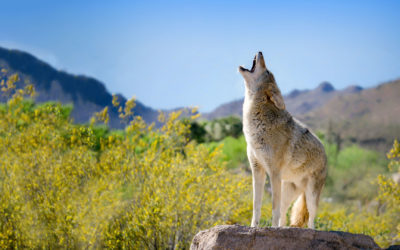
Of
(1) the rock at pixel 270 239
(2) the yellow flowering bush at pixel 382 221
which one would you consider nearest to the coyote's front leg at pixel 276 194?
(1) the rock at pixel 270 239

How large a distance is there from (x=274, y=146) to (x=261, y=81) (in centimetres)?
71

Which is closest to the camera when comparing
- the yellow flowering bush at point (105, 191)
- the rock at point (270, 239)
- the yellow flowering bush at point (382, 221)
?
the rock at point (270, 239)

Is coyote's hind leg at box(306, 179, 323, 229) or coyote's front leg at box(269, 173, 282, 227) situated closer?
coyote's front leg at box(269, 173, 282, 227)

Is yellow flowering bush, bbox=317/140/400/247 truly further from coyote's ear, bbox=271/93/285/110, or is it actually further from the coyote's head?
the coyote's head

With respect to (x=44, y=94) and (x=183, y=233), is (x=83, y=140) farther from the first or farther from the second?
(x=44, y=94)

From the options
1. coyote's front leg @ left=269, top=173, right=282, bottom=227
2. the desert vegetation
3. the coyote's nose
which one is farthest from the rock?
the desert vegetation

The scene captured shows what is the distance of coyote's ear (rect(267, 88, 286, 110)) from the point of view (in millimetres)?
4375

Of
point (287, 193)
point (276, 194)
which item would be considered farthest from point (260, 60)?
point (287, 193)

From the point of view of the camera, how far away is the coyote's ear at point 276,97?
4.38 meters

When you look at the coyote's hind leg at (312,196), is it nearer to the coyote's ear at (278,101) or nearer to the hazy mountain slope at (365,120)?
the coyote's ear at (278,101)

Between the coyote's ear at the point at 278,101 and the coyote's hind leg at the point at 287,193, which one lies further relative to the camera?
the coyote's hind leg at the point at 287,193

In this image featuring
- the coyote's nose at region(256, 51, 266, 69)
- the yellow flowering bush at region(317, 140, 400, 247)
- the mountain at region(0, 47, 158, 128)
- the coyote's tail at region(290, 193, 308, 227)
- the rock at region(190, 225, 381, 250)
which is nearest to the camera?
the rock at region(190, 225, 381, 250)

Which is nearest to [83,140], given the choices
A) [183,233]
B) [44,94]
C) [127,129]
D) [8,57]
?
[127,129]

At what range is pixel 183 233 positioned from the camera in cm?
730
